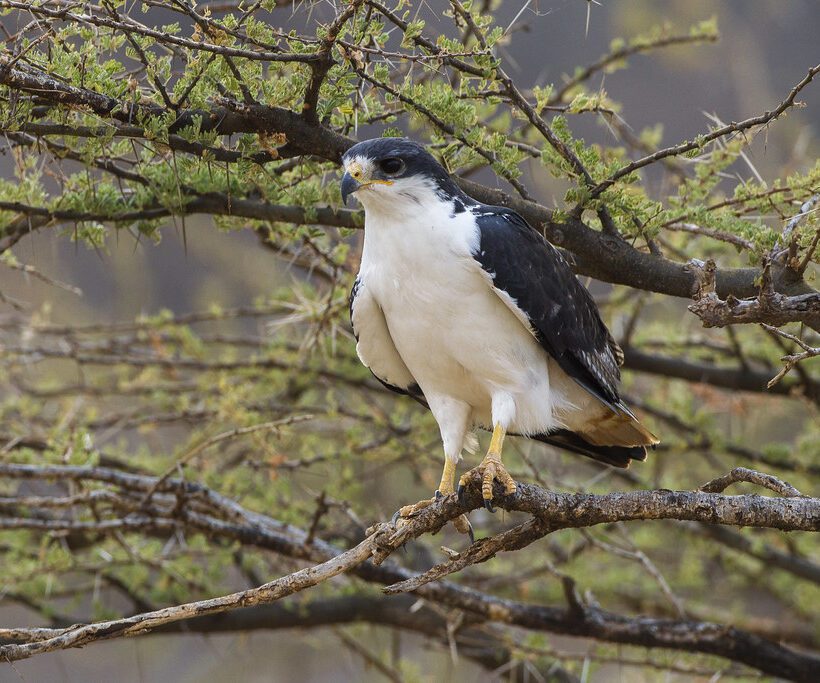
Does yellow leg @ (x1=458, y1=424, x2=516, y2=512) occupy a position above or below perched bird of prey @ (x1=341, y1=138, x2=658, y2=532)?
below

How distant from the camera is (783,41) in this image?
9297 mm

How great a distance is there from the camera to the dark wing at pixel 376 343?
3.25 meters

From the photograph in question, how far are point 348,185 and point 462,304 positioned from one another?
502 millimetres

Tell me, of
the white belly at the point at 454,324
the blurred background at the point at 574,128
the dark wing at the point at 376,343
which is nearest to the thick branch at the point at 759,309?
the white belly at the point at 454,324

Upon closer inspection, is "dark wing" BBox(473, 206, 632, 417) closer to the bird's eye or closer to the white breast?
the white breast

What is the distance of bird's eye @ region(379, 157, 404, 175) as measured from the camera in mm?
3035

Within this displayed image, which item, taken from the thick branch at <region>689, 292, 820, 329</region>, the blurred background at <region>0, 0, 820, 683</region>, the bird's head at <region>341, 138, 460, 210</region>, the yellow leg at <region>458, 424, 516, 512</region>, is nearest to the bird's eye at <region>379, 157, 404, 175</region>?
the bird's head at <region>341, 138, 460, 210</region>

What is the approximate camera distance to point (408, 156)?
3074 millimetres

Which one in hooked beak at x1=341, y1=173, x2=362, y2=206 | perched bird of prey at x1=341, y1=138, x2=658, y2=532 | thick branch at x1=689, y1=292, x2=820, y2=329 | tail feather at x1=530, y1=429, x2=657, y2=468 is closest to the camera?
thick branch at x1=689, y1=292, x2=820, y2=329

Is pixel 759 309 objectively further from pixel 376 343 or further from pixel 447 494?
pixel 376 343

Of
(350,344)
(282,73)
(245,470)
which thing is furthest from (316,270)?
(282,73)

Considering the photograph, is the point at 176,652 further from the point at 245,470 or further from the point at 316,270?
the point at 316,270

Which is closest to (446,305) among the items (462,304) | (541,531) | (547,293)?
(462,304)

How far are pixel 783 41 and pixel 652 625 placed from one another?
7.05m
